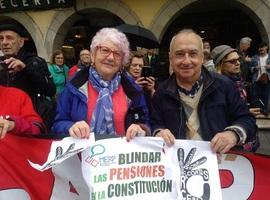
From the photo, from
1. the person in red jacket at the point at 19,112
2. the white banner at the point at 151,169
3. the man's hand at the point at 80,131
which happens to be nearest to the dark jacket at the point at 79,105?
the person in red jacket at the point at 19,112

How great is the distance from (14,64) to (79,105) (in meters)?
0.85

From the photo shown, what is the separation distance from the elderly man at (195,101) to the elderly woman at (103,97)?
220mm

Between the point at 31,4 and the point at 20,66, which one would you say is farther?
the point at 31,4

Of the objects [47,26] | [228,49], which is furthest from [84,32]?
[228,49]

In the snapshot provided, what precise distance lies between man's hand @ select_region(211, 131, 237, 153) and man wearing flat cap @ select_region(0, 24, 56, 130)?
1774 millimetres

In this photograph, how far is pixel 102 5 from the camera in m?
12.7

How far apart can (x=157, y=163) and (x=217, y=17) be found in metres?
12.2

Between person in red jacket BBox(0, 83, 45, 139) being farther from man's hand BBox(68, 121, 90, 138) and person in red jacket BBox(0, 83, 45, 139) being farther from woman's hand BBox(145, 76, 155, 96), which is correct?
woman's hand BBox(145, 76, 155, 96)

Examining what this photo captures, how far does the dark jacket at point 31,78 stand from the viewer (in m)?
3.99

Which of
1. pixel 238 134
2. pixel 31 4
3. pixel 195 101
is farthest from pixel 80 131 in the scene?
pixel 31 4

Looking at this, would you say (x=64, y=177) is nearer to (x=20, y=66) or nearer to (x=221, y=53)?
(x=20, y=66)

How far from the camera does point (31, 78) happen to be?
4074 mm

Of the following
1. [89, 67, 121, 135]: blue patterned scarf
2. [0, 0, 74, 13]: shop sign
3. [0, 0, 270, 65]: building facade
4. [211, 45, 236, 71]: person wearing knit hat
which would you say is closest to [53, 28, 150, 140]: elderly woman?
[89, 67, 121, 135]: blue patterned scarf

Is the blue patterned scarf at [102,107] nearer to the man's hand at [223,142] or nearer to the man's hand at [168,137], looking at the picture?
the man's hand at [168,137]
